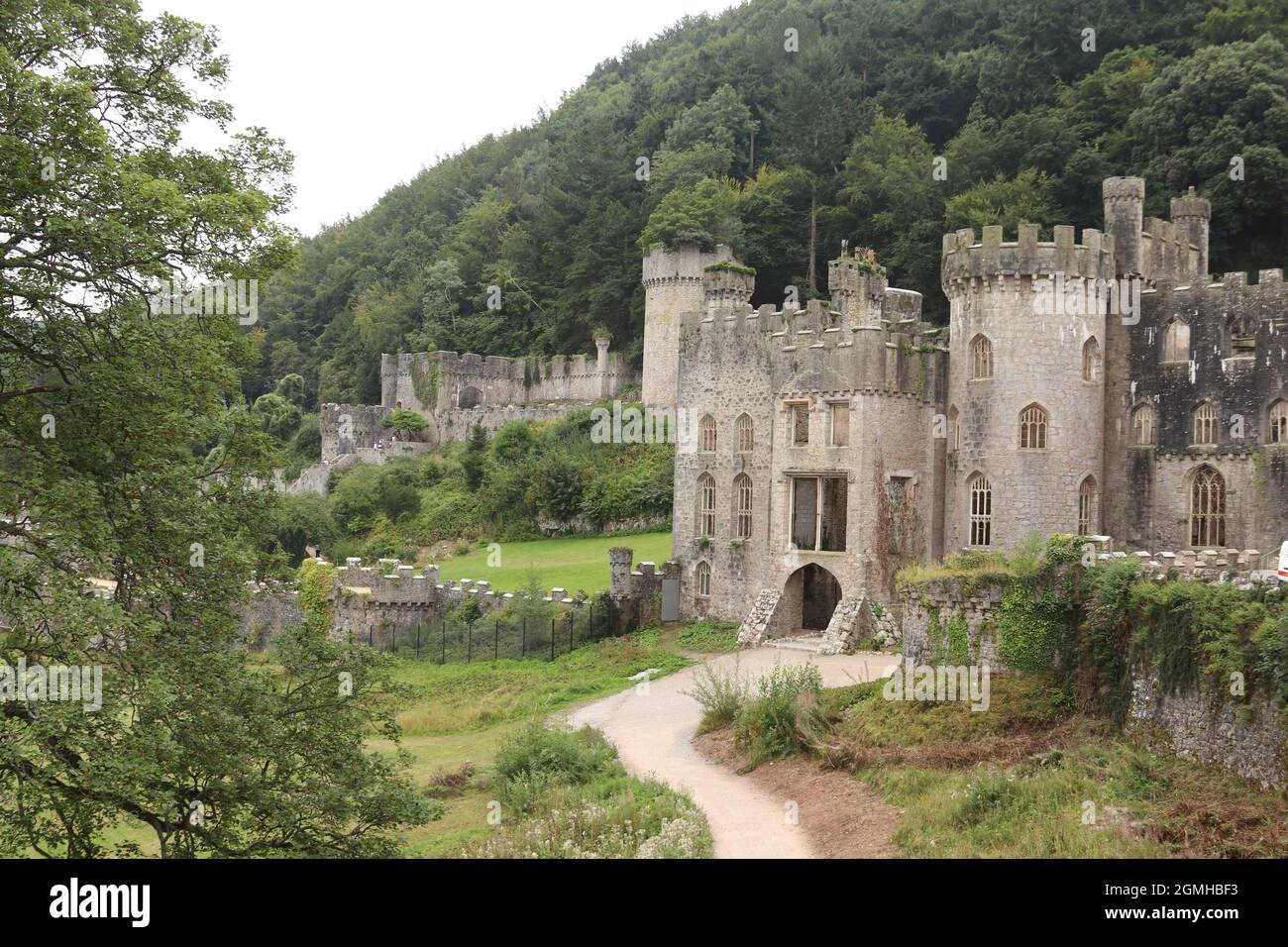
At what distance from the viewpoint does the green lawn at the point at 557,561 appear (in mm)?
47500

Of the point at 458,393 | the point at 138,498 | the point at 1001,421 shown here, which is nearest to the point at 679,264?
the point at 458,393

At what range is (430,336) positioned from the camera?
312 ft

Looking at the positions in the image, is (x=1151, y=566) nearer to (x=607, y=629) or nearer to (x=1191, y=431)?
(x=1191, y=431)

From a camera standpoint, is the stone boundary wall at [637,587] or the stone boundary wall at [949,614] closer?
the stone boundary wall at [949,614]

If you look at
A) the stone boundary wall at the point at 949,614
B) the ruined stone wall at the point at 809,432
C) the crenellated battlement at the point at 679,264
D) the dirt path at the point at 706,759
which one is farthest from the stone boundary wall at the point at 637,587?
the crenellated battlement at the point at 679,264

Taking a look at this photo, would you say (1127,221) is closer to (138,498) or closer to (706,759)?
(706,759)

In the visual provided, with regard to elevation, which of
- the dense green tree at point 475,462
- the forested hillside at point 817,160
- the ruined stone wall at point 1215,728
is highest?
the forested hillside at point 817,160

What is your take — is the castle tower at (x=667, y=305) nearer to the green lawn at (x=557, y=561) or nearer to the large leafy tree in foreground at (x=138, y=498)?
the green lawn at (x=557, y=561)

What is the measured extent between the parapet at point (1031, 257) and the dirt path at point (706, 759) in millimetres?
11805

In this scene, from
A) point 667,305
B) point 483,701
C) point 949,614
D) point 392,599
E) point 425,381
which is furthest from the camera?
point 425,381

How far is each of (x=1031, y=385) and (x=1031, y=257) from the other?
3.78 m

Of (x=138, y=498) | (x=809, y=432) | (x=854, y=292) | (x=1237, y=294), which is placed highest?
(x=854, y=292)

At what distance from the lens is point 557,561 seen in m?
52.2

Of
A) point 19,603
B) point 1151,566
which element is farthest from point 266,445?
point 1151,566
